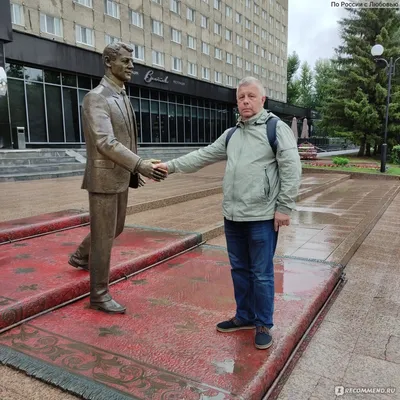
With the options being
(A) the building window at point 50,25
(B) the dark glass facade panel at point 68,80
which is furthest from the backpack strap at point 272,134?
(A) the building window at point 50,25

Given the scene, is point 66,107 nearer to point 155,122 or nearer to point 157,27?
point 155,122

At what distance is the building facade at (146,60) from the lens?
18672mm

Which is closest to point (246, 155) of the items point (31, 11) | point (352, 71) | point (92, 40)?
point (31, 11)

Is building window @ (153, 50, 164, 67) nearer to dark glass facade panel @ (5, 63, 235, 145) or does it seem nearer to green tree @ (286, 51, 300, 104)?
dark glass facade panel @ (5, 63, 235, 145)

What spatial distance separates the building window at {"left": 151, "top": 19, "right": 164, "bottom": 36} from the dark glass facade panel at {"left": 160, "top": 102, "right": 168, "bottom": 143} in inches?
192

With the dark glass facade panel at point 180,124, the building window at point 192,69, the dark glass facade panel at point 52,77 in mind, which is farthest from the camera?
the building window at point 192,69

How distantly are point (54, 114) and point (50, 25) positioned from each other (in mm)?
4548

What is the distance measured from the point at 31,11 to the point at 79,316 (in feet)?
65.9

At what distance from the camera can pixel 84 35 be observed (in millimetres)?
21750

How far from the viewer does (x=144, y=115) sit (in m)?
25.8

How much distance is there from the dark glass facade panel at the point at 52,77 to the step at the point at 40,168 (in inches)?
271

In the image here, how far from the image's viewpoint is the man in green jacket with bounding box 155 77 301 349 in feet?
8.25

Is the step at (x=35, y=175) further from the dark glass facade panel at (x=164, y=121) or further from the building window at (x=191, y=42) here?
the building window at (x=191, y=42)

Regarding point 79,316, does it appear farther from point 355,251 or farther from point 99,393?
point 355,251
